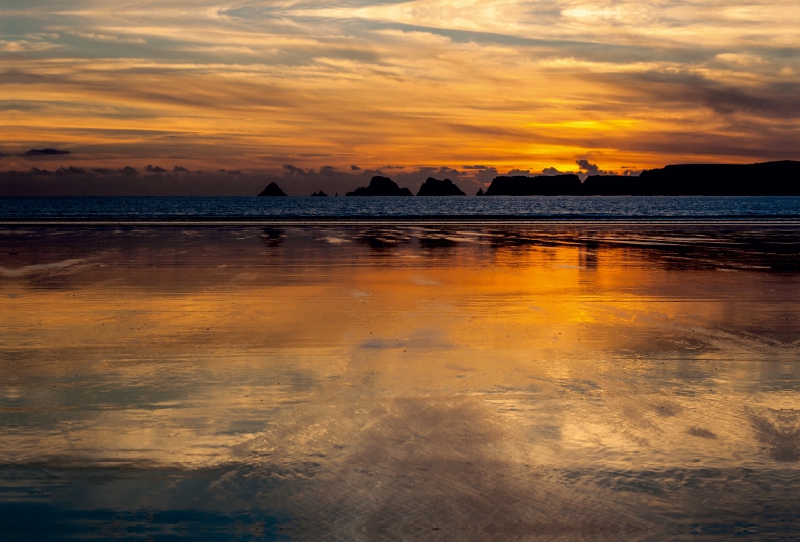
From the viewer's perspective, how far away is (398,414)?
6.43 m

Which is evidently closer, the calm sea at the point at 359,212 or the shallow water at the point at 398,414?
the shallow water at the point at 398,414

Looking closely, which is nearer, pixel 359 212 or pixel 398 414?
pixel 398 414

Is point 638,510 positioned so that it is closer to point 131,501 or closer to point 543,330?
point 131,501

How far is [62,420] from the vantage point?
6223mm

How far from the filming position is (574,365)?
829cm

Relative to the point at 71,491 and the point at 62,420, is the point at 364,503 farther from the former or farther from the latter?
the point at 62,420

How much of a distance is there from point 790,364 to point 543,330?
325cm

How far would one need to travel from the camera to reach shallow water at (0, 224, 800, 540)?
176 inches

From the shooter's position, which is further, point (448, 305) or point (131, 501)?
point (448, 305)

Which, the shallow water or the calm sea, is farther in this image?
the calm sea

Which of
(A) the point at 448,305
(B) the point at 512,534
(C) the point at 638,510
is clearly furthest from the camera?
(A) the point at 448,305

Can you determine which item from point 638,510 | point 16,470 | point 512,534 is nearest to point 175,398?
point 16,470

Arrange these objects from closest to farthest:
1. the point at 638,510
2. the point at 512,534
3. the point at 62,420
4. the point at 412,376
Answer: the point at 512,534
the point at 638,510
the point at 62,420
the point at 412,376

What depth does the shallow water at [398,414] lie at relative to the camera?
448cm
